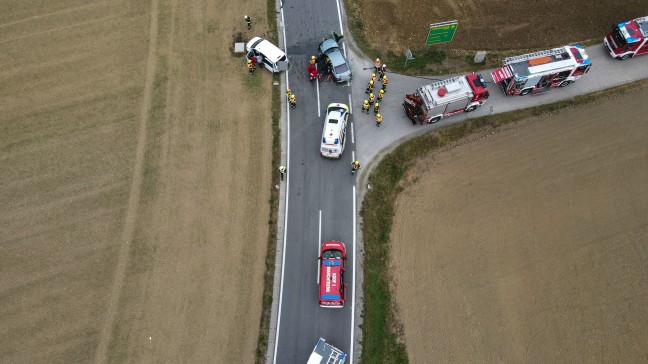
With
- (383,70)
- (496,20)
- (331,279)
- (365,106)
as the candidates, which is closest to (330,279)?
(331,279)

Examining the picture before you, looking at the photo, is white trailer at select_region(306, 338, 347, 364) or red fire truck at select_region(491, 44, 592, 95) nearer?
white trailer at select_region(306, 338, 347, 364)

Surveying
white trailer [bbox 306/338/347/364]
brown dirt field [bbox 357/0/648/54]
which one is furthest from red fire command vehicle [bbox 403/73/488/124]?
white trailer [bbox 306/338/347/364]

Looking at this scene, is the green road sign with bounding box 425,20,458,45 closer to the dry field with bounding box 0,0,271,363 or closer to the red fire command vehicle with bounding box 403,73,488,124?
the red fire command vehicle with bounding box 403,73,488,124

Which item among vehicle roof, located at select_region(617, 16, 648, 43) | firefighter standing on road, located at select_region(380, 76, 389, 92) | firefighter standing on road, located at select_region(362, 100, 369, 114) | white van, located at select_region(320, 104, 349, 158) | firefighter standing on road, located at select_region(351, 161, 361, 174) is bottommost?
firefighter standing on road, located at select_region(351, 161, 361, 174)

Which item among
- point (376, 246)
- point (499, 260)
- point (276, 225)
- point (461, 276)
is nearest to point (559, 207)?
point (499, 260)

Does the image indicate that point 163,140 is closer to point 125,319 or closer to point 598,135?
point 125,319

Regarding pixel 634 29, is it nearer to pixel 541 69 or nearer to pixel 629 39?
pixel 629 39
